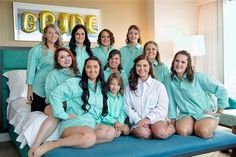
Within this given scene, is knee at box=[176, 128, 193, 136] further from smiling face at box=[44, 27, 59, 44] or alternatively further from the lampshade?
the lampshade

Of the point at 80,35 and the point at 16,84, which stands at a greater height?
the point at 80,35

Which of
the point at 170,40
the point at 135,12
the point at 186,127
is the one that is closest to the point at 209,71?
the point at 170,40

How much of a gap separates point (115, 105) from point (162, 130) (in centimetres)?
51

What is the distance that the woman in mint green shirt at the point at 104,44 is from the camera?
3.10 metres

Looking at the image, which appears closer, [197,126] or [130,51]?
[197,126]

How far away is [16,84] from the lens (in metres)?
3.67

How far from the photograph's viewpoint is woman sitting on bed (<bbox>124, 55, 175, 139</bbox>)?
2443 mm

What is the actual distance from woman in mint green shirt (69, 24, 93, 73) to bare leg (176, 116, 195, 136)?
122 cm

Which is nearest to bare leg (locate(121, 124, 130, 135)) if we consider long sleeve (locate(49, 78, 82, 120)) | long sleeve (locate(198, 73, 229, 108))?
long sleeve (locate(49, 78, 82, 120))

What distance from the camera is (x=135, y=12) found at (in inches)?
190

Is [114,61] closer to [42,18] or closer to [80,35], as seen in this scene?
[80,35]

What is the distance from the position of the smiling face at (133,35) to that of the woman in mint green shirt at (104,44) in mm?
236

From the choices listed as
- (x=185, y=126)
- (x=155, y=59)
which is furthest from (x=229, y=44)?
(x=185, y=126)

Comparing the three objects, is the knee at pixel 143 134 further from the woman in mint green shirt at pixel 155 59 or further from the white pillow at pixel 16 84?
the white pillow at pixel 16 84
